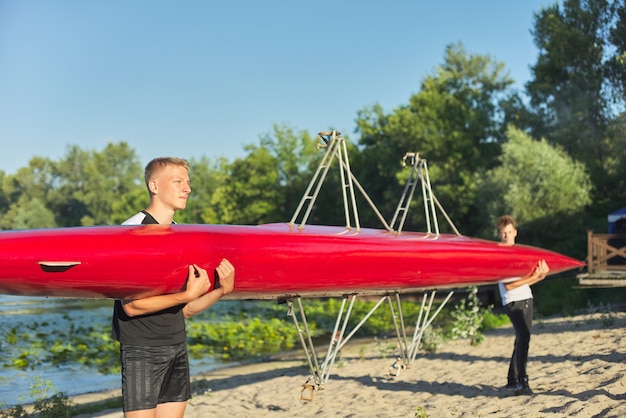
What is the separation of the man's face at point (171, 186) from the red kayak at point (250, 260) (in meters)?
0.25

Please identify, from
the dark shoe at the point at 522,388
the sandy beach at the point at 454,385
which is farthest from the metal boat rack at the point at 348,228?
the dark shoe at the point at 522,388

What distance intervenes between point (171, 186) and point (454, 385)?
18.0 feet

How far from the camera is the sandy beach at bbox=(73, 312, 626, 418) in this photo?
641cm

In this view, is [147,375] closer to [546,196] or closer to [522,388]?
[522,388]

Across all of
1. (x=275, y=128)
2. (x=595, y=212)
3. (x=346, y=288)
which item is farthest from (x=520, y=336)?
(x=275, y=128)

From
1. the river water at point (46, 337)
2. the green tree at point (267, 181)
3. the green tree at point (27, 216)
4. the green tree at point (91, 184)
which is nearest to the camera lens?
the river water at point (46, 337)

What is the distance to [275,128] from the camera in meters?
52.7

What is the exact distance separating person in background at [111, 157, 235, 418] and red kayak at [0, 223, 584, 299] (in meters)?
0.22

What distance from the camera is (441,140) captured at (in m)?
37.2

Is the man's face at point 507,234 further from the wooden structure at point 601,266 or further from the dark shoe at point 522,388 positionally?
the wooden structure at point 601,266

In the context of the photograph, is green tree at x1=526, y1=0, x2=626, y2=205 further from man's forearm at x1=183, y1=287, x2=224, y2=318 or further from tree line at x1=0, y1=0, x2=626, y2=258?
man's forearm at x1=183, y1=287, x2=224, y2=318

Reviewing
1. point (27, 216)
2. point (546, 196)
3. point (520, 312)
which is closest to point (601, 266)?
point (546, 196)

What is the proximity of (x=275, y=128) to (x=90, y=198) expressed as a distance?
31413 mm

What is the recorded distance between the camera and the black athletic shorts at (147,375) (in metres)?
3.38
